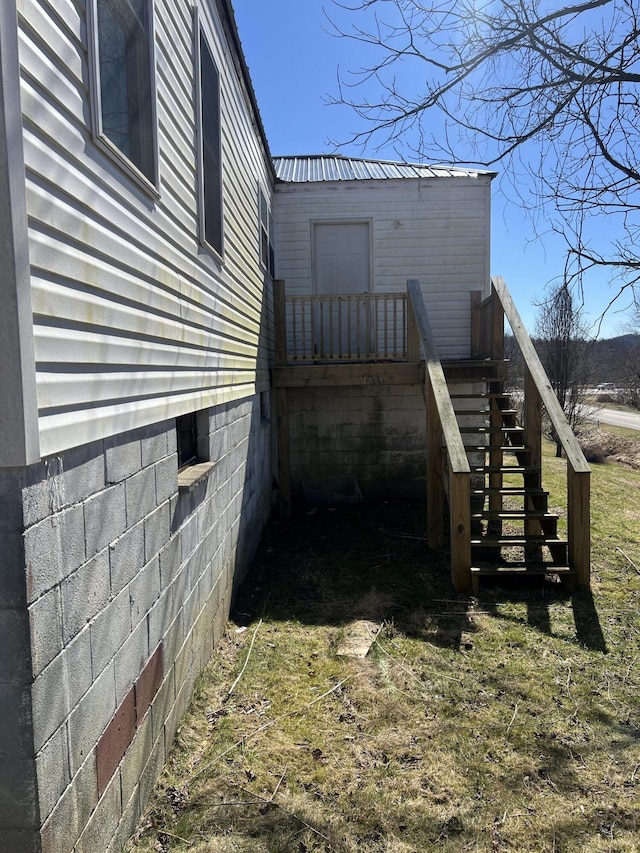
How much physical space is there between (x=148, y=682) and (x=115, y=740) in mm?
419

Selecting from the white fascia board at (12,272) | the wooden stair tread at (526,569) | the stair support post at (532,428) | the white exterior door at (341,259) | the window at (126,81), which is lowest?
the wooden stair tread at (526,569)

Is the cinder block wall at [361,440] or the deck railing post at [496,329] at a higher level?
the deck railing post at [496,329]

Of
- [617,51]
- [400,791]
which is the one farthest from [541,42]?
[400,791]

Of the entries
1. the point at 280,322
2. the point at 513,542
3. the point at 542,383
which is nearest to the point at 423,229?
the point at 280,322

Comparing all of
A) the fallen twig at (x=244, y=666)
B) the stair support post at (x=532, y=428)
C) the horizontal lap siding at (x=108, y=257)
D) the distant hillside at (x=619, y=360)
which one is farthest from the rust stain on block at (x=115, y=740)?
the distant hillside at (x=619, y=360)

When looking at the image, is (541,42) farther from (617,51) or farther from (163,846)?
(163,846)

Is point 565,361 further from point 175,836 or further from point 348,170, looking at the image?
point 175,836

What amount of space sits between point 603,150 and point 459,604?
348 cm

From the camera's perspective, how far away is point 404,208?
870 centimetres

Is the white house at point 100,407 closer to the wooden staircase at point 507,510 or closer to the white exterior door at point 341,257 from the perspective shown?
the wooden staircase at point 507,510

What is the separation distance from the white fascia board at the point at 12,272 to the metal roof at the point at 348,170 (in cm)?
780

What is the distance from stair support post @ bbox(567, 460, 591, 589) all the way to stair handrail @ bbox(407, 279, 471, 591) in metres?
0.94

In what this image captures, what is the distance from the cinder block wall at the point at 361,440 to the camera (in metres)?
8.70

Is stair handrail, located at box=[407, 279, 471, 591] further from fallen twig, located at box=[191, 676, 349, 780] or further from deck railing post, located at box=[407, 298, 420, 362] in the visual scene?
fallen twig, located at box=[191, 676, 349, 780]
